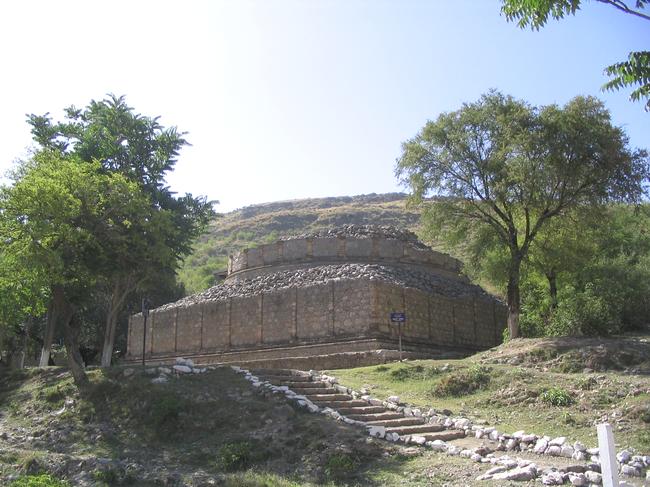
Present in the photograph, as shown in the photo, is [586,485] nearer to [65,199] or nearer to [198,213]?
[65,199]

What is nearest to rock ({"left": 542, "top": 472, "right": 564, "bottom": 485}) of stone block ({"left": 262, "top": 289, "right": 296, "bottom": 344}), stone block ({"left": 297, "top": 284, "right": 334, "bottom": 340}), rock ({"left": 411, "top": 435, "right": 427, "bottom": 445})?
rock ({"left": 411, "top": 435, "right": 427, "bottom": 445})

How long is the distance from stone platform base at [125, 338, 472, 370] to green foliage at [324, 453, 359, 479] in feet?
37.1

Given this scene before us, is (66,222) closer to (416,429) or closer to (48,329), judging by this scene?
(48,329)

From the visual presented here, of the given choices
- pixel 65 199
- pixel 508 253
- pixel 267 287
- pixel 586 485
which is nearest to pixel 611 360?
pixel 586 485

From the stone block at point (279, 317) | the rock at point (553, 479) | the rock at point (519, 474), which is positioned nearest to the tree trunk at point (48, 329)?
the stone block at point (279, 317)

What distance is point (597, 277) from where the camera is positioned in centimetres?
2988

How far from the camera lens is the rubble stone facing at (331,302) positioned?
31.1 m

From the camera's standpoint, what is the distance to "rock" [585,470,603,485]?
11.7m

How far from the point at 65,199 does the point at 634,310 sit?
23.1 metres

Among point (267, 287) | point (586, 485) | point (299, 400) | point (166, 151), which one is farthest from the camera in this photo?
point (267, 287)

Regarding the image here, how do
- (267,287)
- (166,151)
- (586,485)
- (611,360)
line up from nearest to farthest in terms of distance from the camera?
(586,485)
(611,360)
(166,151)
(267,287)

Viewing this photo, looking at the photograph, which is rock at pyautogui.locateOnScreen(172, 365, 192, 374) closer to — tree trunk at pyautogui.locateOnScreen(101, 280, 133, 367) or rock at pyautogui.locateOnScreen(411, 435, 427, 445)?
rock at pyautogui.locateOnScreen(411, 435, 427, 445)

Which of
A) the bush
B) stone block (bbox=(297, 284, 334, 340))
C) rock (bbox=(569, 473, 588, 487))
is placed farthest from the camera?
stone block (bbox=(297, 284, 334, 340))

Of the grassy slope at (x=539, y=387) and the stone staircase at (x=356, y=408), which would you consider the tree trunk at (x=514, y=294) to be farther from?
the stone staircase at (x=356, y=408)
